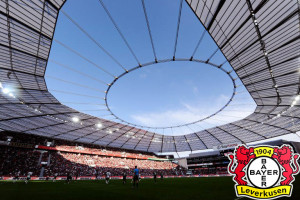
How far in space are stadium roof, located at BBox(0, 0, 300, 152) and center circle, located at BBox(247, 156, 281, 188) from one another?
10.9 m

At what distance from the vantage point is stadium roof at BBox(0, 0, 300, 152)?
11521 millimetres

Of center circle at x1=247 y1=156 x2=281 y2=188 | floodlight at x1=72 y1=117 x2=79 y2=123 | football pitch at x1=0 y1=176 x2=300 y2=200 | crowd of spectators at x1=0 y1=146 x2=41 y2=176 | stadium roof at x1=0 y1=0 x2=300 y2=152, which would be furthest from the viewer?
floodlight at x1=72 y1=117 x2=79 y2=123

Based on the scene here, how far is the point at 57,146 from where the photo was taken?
132 ft

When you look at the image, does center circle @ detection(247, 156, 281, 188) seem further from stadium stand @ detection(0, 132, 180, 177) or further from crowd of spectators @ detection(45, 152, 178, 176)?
crowd of spectators @ detection(45, 152, 178, 176)

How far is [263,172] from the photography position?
4.56 metres

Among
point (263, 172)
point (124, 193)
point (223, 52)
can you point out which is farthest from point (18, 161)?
point (263, 172)

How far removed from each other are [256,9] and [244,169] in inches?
458

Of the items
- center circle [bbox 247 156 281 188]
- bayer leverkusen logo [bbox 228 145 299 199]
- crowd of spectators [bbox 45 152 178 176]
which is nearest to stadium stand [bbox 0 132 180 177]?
crowd of spectators [bbox 45 152 178 176]

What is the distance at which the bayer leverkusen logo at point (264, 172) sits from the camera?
14.8ft

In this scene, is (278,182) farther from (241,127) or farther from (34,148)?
(34,148)

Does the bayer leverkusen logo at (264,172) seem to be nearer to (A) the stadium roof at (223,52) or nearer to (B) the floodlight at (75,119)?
(A) the stadium roof at (223,52)

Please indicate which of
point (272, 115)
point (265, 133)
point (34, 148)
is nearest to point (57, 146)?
point (34, 148)

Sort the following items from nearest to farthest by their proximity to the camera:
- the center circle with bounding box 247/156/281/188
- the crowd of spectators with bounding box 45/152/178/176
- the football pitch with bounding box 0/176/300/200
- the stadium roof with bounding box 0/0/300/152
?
1. the center circle with bounding box 247/156/281/188
2. the football pitch with bounding box 0/176/300/200
3. the stadium roof with bounding box 0/0/300/152
4. the crowd of spectators with bounding box 45/152/178/176

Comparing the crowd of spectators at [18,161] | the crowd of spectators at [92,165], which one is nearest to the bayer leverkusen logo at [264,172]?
the crowd of spectators at [92,165]
